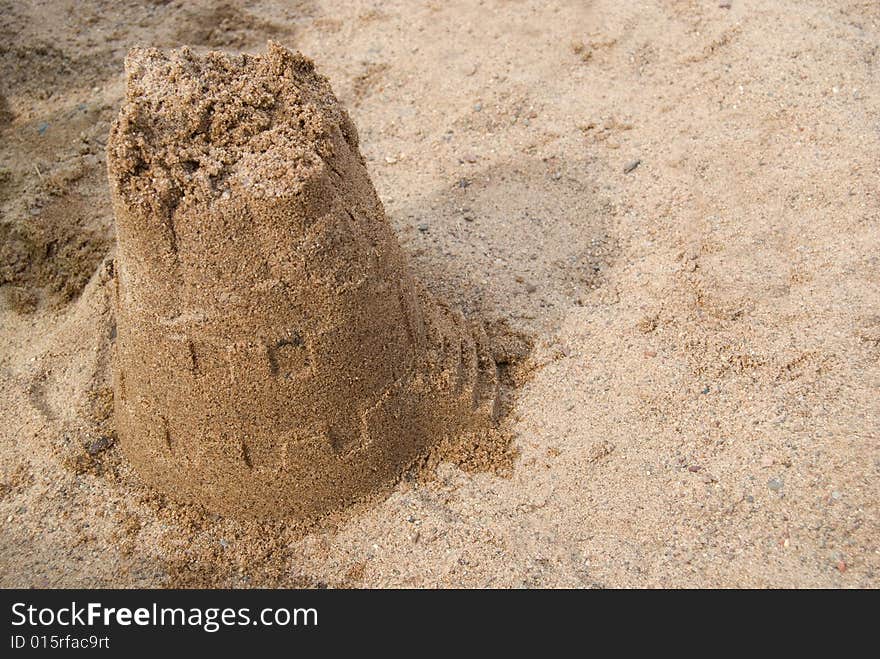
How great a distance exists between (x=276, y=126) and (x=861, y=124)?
2797mm

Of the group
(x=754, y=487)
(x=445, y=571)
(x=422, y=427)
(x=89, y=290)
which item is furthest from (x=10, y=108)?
(x=754, y=487)

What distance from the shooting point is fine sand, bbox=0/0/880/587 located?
2414mm

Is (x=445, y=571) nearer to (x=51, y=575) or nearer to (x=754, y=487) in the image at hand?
(x=754, y=487)

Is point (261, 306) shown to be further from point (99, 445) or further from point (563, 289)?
point (563, 289)

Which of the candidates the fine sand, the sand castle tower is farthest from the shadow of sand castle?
the sand castle tower

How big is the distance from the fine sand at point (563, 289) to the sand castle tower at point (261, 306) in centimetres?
7

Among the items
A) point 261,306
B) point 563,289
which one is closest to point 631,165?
point 563,289

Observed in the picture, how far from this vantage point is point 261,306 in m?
2.15

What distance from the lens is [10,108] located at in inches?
184

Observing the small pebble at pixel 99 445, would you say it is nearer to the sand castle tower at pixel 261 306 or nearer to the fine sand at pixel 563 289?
the fine sand at pixel 563 289

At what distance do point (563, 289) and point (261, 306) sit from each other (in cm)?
146

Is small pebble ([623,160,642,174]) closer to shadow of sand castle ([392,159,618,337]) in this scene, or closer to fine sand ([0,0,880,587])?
fine sand ([0,0,880,587])

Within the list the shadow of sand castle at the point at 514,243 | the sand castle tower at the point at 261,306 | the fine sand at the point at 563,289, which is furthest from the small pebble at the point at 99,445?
the shadow of sand castle at the point at 514,243

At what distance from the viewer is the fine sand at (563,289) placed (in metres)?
2.41
